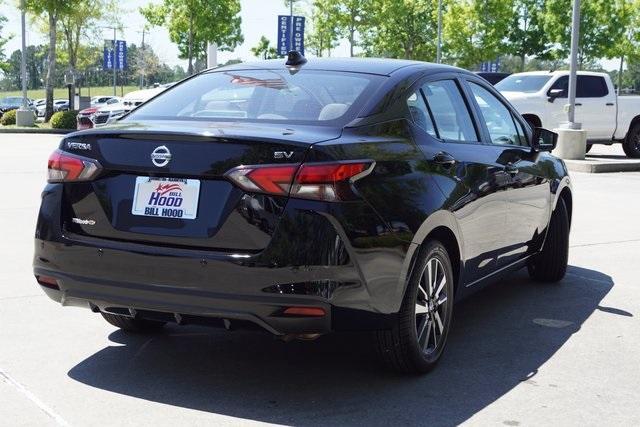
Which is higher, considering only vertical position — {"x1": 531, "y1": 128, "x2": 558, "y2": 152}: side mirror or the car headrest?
the car headrest

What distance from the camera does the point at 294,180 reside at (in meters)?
3.92

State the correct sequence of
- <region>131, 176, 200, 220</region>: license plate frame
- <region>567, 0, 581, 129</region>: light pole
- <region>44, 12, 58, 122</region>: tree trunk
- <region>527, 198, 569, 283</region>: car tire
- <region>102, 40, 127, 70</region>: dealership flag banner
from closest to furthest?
1. <region>131, 176, 200, 220</region>: license plate frame
2. <region>527, 198, 569, 283</region>: car tire
3. <region>567, 0, 581, 129</region>: light pole
4. <region>44, 12, 58, 122</region>: tree trunk
5. <region>102, 40, 127, 70</region>: dealership flag banner

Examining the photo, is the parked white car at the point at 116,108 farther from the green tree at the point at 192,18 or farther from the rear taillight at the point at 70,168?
the green tree at the point at 192,18

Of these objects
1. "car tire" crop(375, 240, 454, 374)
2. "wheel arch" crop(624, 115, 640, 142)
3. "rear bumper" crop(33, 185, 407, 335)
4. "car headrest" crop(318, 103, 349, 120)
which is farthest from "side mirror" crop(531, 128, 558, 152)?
"wheel arch" crop(624, 115, 640, 142)

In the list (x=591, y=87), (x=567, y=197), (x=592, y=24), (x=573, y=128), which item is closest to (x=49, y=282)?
(x=567, y=197)

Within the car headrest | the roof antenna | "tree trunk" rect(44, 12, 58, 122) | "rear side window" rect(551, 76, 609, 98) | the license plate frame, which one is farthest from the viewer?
"tree trunk" rect(44, 12, 58, 122)

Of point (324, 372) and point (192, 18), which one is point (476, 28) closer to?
point (192, 18)

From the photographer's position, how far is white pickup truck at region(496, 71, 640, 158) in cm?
2020

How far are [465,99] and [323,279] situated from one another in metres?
2.06

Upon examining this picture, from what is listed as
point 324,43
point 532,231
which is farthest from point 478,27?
point 532,231

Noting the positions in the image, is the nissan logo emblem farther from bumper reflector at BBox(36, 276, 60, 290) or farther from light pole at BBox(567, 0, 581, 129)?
A: light pole at BBox(567, 0, 581, 129)

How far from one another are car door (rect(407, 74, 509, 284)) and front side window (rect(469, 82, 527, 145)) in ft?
0.90

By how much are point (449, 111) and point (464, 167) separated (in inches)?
15.0

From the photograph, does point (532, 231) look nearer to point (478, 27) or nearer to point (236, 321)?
point (236, 321)
